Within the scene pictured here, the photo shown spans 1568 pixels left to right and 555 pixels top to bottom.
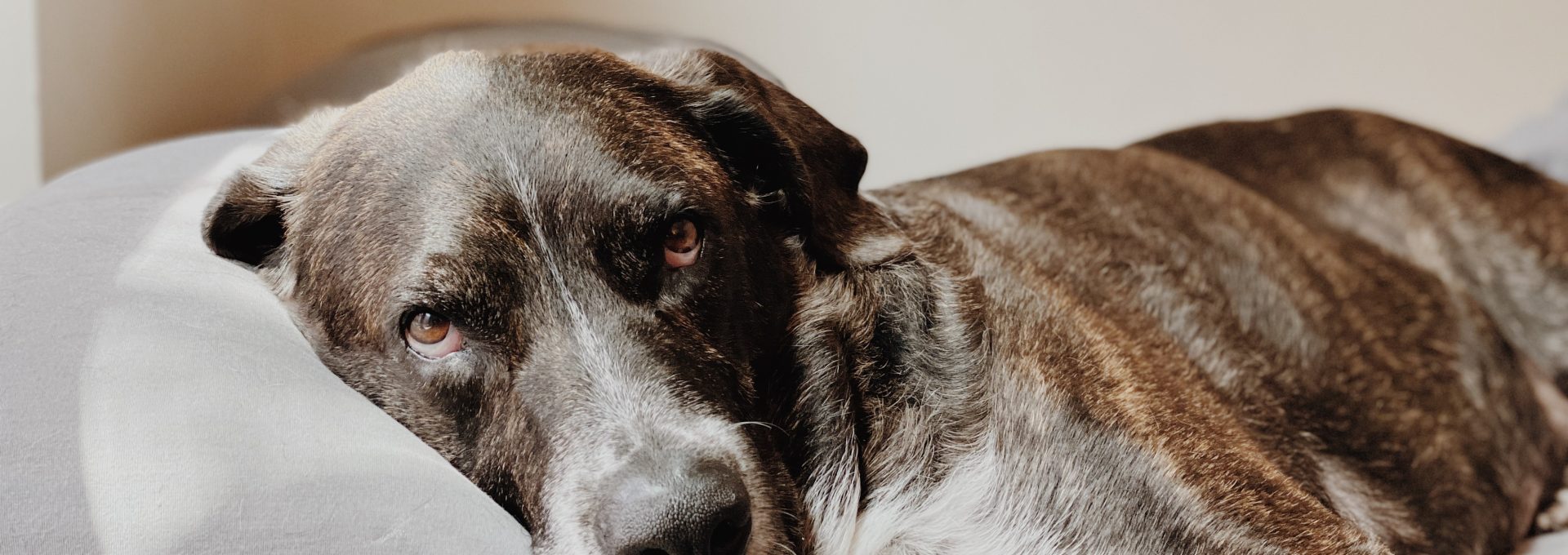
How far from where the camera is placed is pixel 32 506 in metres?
1.31

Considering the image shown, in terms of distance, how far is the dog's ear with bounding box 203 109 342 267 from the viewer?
1845mm

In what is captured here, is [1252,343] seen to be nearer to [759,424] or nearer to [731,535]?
[759,424]

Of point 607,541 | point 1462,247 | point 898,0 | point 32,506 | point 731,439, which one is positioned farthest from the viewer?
point 898,0

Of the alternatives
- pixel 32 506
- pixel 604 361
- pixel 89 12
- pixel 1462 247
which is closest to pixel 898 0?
pixel 1462 247

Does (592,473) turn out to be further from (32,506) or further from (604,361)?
(32,506)

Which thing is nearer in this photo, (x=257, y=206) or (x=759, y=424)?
(x=759, y=424)

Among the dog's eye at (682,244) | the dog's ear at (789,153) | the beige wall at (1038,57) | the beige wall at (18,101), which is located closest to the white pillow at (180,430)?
the dog's eye at (682,244)

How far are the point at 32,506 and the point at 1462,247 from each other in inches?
131

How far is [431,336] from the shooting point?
1.66 metres

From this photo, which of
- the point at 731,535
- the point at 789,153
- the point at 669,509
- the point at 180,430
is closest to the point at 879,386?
the point at 789,153

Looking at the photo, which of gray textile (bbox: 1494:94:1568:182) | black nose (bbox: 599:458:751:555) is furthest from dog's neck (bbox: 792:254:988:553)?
gray textile (bbox: 1494:94:1568:182)

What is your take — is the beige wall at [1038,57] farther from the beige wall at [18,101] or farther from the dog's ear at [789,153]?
the dog's ear at [789,153]

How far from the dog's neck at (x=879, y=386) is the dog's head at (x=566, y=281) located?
6cm

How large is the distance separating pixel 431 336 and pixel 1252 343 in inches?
69.4
